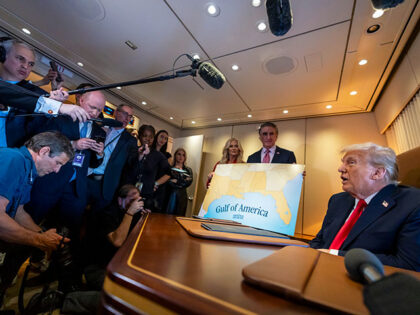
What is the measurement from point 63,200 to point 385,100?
473 centimetres

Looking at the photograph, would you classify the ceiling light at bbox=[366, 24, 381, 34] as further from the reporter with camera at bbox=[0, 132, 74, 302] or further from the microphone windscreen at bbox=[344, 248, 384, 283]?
the reporter with camera at bbox=[0, 132, 74, 302]

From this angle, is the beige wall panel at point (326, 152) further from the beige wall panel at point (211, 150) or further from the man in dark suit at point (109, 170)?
the man in dark suit at point (109, 170)

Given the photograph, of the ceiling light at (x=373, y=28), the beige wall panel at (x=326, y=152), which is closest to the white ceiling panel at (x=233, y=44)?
the ceiling light at (x=373, y=28)

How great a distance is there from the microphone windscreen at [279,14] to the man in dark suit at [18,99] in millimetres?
1567

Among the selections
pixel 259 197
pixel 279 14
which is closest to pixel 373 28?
pixel 279 14

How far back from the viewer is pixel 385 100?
2.99 m

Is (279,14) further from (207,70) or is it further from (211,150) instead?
(211,150)

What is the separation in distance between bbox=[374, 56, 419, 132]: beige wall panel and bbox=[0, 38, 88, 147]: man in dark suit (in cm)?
362

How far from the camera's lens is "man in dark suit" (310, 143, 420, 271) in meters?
0.75

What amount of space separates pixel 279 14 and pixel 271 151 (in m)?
1.75

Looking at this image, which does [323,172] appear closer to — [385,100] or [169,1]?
[385,100]

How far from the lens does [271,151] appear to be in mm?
2697

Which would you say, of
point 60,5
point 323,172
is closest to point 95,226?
point 60,5

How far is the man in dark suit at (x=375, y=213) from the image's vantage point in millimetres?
753
